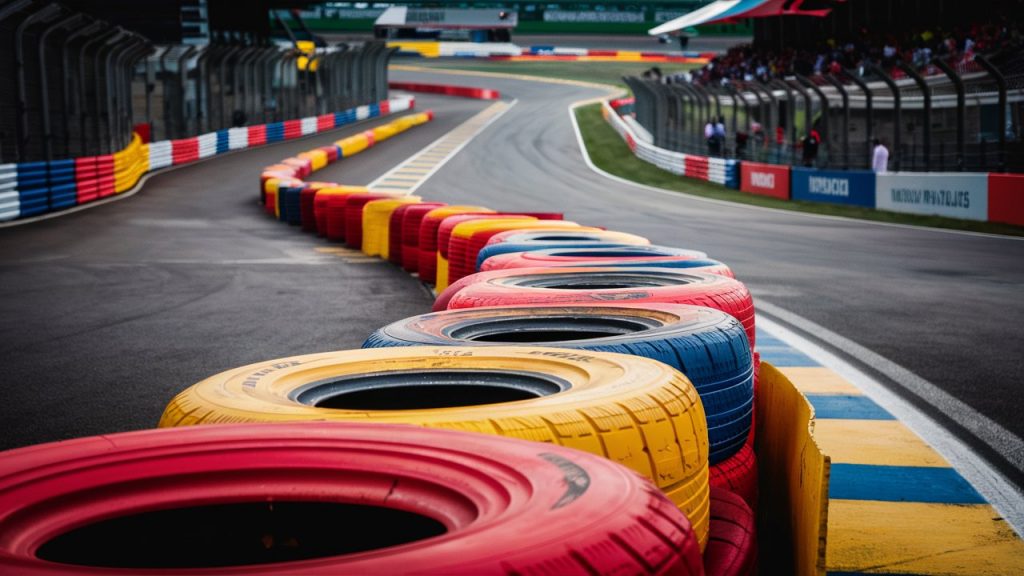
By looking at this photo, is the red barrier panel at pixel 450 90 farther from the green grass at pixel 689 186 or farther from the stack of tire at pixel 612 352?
the stack of tire at pixel 612 352

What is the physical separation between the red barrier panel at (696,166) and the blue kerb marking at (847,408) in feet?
93.5

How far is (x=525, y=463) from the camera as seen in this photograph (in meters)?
2.24

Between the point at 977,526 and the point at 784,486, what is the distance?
34.0 inches

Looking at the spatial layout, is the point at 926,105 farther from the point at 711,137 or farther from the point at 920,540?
the point at 920,540

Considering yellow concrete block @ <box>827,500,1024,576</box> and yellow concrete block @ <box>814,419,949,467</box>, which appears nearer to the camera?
yellow concrete block @ <box>827,500,1024,576</box>

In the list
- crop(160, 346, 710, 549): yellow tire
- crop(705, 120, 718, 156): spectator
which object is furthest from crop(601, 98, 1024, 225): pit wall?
crop(160, 346, 710, 549): yellow tire

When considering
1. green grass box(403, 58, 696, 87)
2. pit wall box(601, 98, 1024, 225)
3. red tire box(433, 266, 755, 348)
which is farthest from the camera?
green grass box(403, 58, 696, 87)

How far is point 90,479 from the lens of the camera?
2309 millimetres

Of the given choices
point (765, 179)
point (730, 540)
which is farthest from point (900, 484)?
point (765, 179)

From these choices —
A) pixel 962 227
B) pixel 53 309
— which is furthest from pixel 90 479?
pixel 962 227

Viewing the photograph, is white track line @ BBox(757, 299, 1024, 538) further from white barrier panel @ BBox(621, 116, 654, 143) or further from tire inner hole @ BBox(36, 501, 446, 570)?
white barrier panel @ BBox(621, 116, 654, 143)

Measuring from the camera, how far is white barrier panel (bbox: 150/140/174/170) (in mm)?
34134

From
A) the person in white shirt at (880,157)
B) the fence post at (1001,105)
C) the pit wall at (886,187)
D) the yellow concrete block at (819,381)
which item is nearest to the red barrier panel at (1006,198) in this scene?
the pit wall at (886,187)

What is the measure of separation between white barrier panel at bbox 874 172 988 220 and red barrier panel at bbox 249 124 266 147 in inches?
1000
